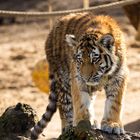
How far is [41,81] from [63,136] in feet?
13.5

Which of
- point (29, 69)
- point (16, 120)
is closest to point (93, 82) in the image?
point (16, 120)

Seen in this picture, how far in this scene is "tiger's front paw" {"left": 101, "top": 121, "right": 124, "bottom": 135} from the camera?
3.88m

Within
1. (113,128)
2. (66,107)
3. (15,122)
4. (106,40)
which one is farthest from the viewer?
(66,107)

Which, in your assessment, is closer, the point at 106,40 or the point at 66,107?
the point at 106,40

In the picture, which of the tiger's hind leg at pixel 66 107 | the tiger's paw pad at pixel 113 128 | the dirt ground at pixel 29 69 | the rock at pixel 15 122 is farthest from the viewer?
the dirt ground at pixel 29 69

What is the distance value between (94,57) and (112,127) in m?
0.49

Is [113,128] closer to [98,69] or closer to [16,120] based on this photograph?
[98,69]

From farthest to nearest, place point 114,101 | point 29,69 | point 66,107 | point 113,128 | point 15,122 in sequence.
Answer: point 29,69
point 66,107
point 114,101
point 15,122
point 113,128

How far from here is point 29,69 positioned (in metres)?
9.77

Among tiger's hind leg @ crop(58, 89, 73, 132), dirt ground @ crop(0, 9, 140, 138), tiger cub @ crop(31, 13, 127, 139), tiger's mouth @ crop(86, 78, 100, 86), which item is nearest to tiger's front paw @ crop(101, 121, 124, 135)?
tiger cub @ crop(31, 13, 127, 139)

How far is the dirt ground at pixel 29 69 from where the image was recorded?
7.26 meters

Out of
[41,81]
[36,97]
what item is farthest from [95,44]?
[36,97]

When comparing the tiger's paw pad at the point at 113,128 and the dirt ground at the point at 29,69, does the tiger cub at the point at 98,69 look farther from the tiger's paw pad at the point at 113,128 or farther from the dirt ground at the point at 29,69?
the dirt ground at the point at 29,69

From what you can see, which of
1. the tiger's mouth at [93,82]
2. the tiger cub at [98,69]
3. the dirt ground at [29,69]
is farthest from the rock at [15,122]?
the dirt ground at [29,69]
